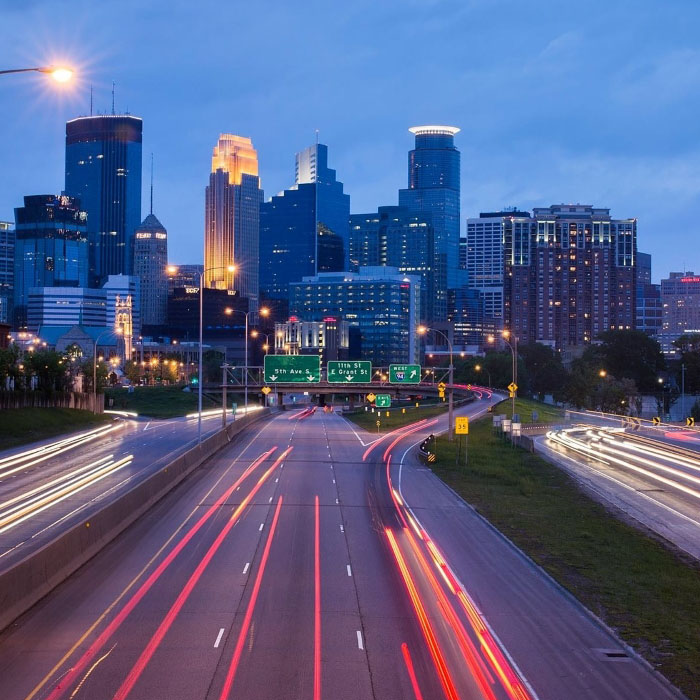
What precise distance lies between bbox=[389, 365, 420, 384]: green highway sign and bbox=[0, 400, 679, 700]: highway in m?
56.1

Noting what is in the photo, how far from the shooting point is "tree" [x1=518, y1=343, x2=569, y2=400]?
184875 mm

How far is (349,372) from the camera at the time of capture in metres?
93.1

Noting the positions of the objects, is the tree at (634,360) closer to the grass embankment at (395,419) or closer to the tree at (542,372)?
the tree at (542,372)

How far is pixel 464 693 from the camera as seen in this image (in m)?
17.1

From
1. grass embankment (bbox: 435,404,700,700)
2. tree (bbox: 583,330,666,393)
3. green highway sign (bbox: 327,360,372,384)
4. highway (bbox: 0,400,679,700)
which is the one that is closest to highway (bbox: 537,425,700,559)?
grass embankment (bbox: 435,404,700,700)

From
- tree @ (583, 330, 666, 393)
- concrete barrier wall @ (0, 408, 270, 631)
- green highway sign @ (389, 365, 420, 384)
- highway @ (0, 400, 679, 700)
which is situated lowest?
highway @ (0, 400, 679, 700)

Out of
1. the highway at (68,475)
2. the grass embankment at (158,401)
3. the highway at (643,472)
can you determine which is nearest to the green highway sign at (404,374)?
the highway at (643,472)

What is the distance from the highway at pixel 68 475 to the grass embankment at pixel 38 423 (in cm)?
222

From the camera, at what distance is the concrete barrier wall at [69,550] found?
2159 cm

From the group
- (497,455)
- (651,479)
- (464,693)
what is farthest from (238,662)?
(497,455)

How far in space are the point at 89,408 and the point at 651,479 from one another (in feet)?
245

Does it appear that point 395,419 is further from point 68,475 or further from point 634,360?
point 634,360

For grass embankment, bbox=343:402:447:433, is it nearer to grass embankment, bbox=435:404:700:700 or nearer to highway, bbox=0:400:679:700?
grass embankment, bbox=435:404:700:700

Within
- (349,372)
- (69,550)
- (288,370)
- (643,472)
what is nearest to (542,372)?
(349,372)
